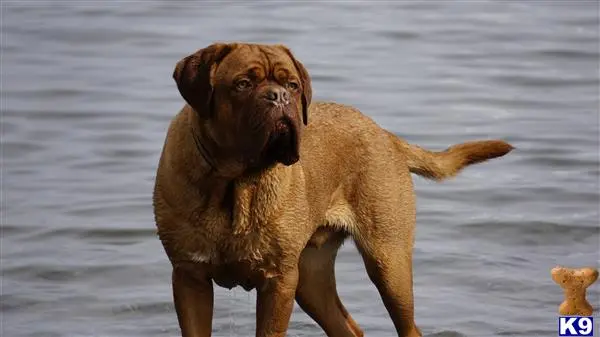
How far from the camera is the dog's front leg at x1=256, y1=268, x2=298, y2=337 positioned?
758 cm

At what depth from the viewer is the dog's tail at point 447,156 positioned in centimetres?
891

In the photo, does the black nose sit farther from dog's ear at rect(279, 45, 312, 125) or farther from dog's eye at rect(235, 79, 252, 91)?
dog's ear at rect(279, 45, 312, 125)

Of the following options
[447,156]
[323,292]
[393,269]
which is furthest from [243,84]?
[447,156]

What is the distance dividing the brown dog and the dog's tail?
0.21 meters

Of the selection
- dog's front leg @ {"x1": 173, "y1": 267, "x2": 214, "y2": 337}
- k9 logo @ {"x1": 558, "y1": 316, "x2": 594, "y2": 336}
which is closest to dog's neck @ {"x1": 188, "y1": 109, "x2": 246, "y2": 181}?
dog's front leg @ {"x1": 173, "y1": 267, "x2": 214, "y2": 337}

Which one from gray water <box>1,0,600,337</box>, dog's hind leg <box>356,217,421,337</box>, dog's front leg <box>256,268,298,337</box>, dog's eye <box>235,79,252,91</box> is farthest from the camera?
gray water <box>1,0,600,337</box>

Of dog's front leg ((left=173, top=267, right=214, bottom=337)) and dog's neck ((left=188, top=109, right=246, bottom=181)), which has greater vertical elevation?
dog's neck ((left=188, top=109, right=246, bottom=181))

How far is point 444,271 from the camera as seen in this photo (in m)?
11.9

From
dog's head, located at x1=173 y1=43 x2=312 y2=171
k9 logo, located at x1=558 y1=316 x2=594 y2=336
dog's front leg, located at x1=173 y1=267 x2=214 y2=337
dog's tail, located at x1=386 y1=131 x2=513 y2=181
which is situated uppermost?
dog's head, located at x1=173 y1=43 x2=312 y2=171

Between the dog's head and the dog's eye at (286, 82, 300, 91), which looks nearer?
the dog's head

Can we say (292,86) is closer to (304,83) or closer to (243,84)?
(304,83)

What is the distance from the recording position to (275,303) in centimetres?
761

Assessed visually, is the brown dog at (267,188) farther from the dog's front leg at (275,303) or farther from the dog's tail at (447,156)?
the dog's tail at (447,156)

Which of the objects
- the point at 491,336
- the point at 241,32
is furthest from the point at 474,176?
the point at 241,32
